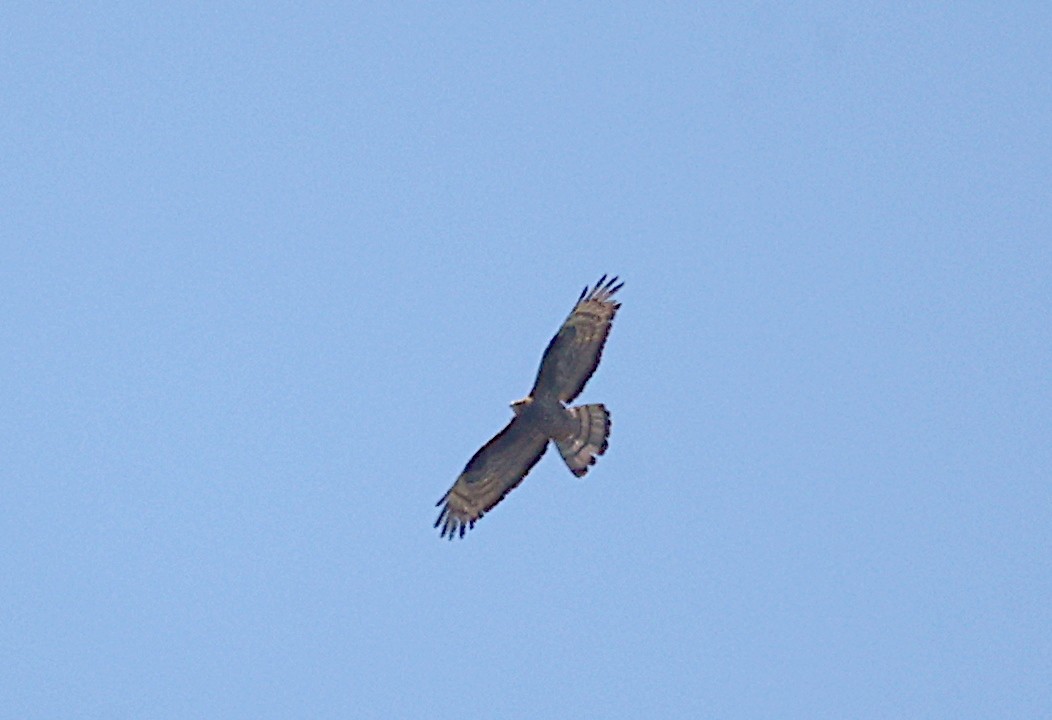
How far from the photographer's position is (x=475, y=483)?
2517 cm

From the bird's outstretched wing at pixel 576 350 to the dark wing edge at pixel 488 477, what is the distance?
69 cm

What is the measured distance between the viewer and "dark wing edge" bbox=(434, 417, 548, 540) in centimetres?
2484

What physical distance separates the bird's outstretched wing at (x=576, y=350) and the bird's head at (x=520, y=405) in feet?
0.29

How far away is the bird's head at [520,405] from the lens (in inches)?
964

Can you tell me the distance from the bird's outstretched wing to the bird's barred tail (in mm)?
259

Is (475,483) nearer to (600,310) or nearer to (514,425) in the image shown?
(514,425)

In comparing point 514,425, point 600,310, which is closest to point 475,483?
point 514,425

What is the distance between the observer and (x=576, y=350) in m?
24.4

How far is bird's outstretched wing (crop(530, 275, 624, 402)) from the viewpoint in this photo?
2436 cm

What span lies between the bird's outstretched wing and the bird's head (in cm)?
9

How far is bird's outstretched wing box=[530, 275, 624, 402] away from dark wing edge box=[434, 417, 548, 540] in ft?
2.28

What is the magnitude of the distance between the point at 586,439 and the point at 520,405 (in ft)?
2.82

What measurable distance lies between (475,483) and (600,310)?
2585 mm

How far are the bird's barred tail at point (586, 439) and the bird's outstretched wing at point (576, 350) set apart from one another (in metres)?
0.26
